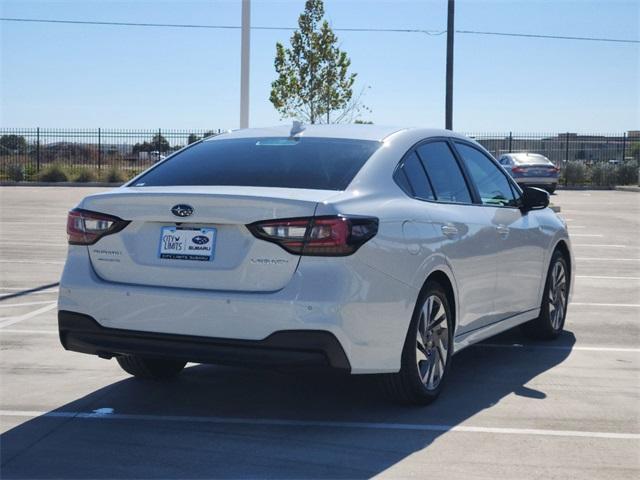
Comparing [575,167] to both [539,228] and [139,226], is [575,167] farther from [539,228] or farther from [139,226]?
[139,226]

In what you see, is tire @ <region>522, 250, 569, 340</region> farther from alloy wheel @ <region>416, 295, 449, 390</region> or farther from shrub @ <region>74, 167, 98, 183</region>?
shrub @ <region>74, 167, 98, 183</region>

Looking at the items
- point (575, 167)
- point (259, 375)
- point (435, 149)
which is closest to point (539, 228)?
point (435, 149)

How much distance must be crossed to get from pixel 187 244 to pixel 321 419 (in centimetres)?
121

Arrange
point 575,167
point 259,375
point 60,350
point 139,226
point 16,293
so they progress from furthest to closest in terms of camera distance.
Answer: point 575,167 → point 16,293 → point 60,350 → point 259,375 → point 139,226

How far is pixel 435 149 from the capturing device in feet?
21.0

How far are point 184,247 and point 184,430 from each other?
37.1 inches

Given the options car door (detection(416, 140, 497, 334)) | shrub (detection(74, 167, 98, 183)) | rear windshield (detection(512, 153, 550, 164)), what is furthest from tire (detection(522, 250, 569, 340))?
shrub (detection(74, 167, 98, 183))

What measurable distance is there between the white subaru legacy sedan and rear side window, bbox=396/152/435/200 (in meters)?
0.01

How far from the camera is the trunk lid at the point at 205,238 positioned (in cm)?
492

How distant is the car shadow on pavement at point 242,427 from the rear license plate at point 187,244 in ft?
2.96

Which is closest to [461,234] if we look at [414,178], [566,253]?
[414,178]

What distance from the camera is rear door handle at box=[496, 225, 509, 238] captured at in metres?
6.74

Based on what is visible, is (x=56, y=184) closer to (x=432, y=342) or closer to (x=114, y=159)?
(x=114, y=159)

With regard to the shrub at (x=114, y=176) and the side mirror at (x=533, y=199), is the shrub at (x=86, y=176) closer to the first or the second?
the shrub at (x=114, y=176)
